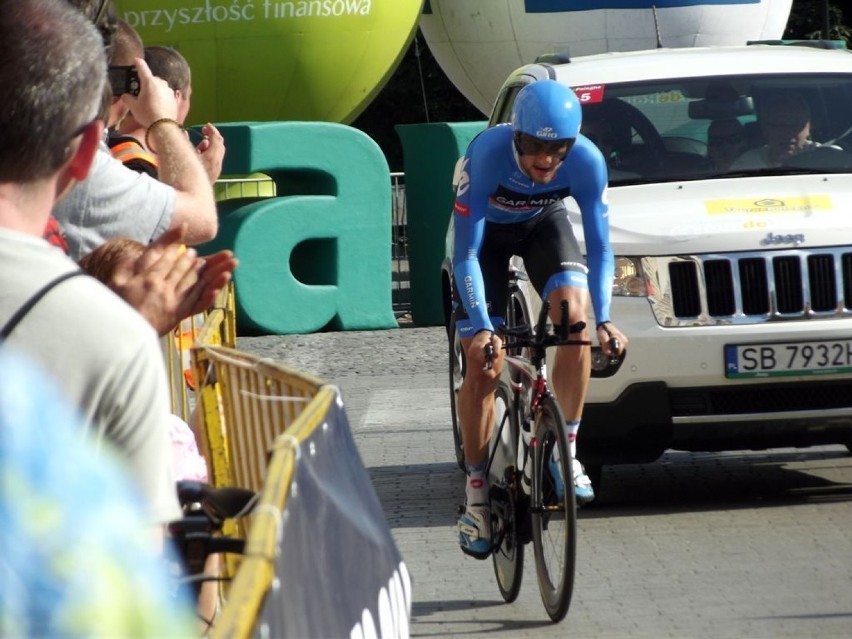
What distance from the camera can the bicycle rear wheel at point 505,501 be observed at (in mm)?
6629

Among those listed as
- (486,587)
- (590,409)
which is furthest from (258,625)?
(590,409)

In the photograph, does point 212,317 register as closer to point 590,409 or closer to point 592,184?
point 592,184

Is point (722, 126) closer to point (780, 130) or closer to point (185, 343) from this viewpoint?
point (780, 130)

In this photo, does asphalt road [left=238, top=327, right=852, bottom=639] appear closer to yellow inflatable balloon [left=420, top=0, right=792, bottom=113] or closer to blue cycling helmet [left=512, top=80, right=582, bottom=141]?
blue cycling helmet [left=512, top=80, right=582, bottom=141]

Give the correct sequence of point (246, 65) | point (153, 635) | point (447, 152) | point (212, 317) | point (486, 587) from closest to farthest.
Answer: point (153, 635) < point (212, 317) < point (486, 587) < point (447, 152) < point (246, 65)

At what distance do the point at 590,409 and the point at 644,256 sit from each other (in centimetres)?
74

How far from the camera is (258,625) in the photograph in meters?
2.56

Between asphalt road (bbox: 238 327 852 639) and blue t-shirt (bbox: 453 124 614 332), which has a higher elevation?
blue t-shirt (bbox: 453 124 614 332)

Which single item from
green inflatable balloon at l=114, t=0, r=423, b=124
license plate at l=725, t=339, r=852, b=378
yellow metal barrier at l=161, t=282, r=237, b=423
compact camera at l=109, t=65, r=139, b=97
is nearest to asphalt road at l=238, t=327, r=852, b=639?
license plate at l=725, t=339, r=852, b=378

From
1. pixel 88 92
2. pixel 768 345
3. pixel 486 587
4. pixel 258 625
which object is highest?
pixel 88 92

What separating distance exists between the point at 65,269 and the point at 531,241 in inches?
181

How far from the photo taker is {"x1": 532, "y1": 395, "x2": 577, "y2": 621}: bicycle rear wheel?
20.3 ft

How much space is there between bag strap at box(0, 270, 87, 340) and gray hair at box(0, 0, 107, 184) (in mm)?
174

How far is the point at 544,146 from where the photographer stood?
661 cm
